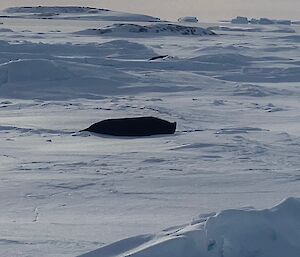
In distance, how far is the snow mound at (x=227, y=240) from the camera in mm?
2654

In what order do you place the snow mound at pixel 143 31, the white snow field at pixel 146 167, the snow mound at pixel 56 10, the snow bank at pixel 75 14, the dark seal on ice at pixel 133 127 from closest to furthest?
the white snow field at pixel 146 167, the dark seal on ice at pixel 133 127, the snow mound at pixel 143 31, the snow bank at pixel 75 14, the snow mound at pixel 56 10

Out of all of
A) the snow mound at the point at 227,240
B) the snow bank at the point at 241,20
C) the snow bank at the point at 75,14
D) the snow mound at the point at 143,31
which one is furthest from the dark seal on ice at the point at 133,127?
the snow bank at the point at 241,20

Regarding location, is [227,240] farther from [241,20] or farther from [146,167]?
[241,20]

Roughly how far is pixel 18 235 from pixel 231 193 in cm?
140

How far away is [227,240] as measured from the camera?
8.78 feet

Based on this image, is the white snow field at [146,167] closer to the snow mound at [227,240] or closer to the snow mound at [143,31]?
the snow mound at [227,240]

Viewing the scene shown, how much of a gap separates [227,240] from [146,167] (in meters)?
2.24

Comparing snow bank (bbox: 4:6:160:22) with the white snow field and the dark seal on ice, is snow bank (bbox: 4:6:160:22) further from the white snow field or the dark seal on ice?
the dark seal on ice

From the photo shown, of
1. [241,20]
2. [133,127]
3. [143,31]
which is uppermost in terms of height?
[133,127]

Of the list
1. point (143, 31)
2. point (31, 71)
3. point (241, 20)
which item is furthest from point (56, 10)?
point (31, 71)

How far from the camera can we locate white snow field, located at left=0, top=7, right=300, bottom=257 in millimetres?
2791

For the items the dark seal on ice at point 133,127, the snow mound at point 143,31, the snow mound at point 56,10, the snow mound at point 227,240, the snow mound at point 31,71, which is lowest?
the snow mound at point 56,10

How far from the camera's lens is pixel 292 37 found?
89.8 feet

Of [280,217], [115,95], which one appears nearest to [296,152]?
[280,217]
